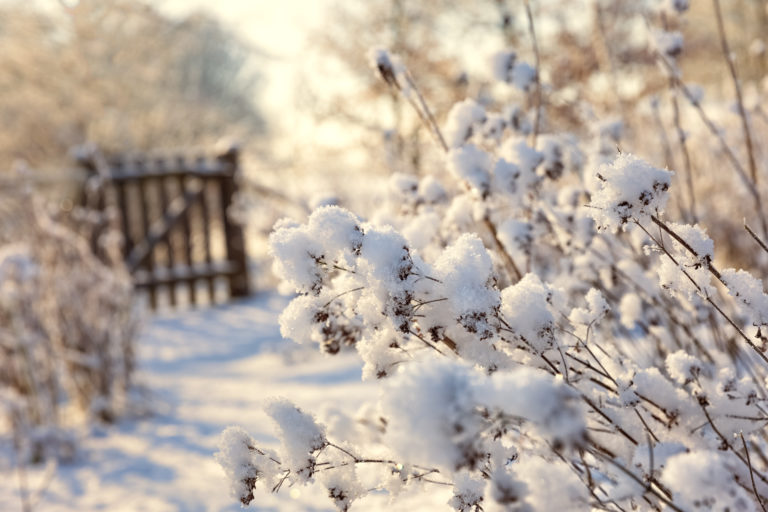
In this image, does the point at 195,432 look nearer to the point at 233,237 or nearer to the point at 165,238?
the point at 165,238

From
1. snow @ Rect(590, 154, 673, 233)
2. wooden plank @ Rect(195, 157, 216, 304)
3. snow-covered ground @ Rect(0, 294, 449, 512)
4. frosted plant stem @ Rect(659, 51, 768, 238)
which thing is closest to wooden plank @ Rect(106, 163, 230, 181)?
wooden plank @ Rect(195, 157, 216, 304)

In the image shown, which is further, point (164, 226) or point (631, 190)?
point (164, 226)

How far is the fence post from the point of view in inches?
304

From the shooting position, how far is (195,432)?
3.09 m

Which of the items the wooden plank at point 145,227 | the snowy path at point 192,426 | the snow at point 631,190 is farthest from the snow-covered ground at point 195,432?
the wooden plank at point 145,227

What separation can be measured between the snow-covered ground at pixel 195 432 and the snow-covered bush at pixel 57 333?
0.59 ft

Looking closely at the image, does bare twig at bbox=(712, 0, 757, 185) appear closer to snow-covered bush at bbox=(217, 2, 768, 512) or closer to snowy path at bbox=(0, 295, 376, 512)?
snow-covered bush at bbox=(217, 2, 768, 512)

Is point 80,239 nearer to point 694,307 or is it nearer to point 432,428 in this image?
point 694,307

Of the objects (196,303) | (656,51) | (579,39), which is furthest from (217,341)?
(579,39)

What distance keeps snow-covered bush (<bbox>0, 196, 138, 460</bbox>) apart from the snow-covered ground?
181mm

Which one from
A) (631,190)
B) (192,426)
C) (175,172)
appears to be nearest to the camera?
(631,190)

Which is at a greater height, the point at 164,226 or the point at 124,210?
the point at 124,210

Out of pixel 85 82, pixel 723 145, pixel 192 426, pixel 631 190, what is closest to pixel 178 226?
pixel 192 426

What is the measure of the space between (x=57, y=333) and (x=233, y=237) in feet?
15.3
